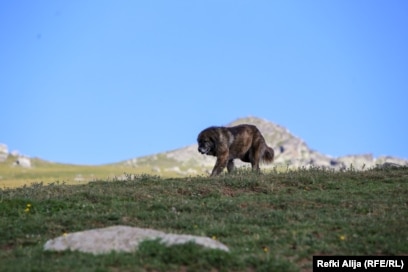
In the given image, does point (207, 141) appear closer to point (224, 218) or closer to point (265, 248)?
point (224, 218)

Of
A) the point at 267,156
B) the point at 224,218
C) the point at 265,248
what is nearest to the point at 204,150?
the point at 267,156

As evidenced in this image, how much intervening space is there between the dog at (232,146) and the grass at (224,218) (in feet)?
8.66

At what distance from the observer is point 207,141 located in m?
23.8

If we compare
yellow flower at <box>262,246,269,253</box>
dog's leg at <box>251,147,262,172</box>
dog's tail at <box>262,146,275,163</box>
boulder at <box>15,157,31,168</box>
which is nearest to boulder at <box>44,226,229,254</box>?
yellow flower at <box>262,246,269,253</box>

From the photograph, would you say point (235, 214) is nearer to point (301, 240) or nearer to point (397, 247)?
point (301, 240)

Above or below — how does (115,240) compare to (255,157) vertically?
below

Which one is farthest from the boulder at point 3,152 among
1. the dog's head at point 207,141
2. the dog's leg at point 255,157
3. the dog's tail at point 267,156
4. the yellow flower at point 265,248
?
the yellow flower at point 265,248

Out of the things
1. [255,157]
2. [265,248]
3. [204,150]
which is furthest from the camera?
[255,157]

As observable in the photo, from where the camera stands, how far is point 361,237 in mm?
12625

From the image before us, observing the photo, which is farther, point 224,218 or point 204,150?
point 204,150

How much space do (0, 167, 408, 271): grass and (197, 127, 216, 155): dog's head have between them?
2.88 metres

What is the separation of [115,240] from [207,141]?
493 inches

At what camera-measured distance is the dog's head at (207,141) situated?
2375cm

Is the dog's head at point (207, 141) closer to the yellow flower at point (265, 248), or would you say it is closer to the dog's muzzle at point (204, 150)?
the dog's muzzle at point (204, 150)
